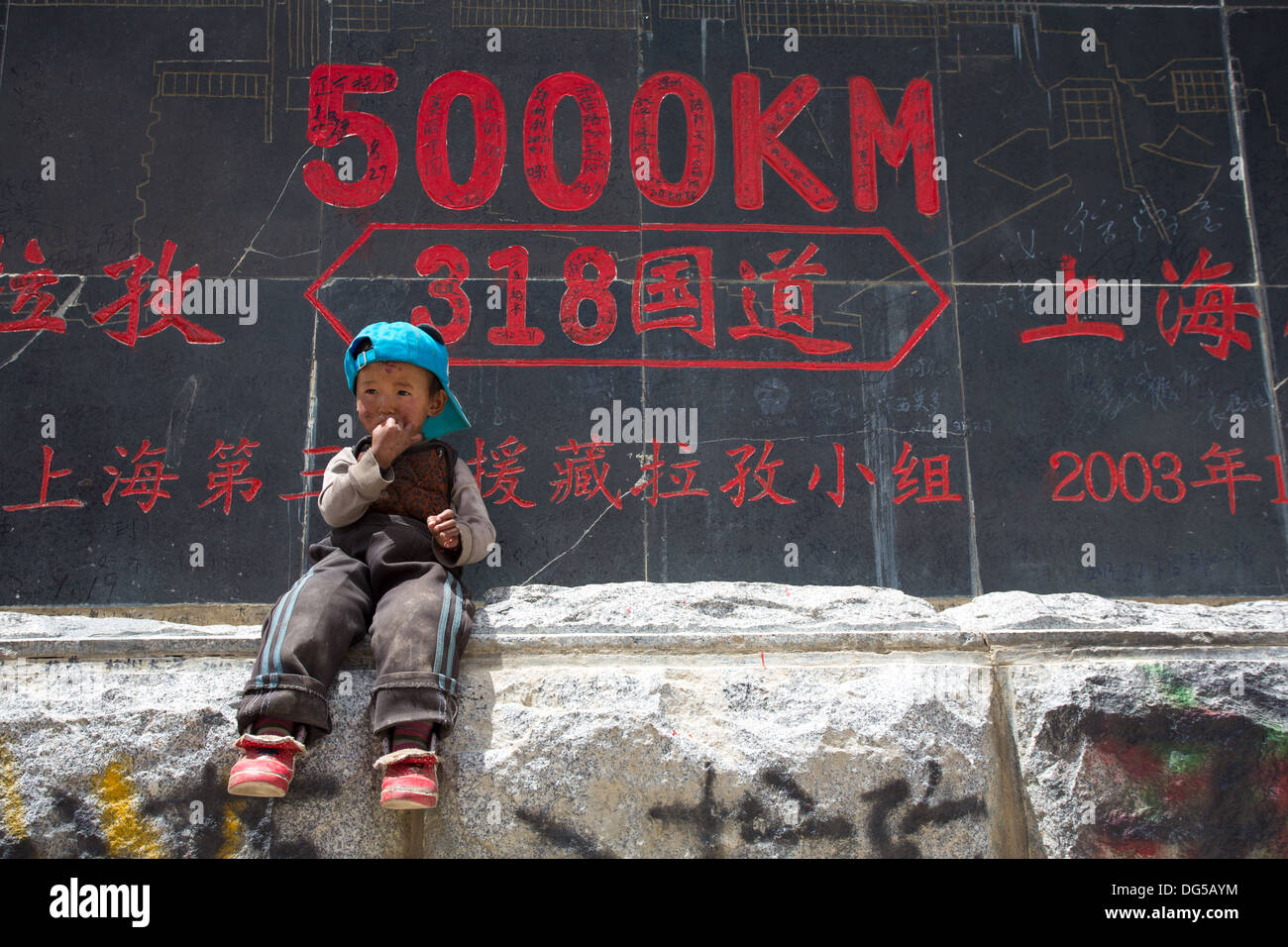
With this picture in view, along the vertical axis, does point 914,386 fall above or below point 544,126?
below

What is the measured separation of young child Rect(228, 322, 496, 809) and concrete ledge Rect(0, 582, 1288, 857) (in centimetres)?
13

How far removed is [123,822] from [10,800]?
0.26 m

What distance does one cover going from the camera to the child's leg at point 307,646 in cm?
222

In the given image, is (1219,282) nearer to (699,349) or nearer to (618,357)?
(699,349)

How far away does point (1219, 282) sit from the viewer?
4.04 m

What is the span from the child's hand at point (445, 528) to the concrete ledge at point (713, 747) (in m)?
0.29

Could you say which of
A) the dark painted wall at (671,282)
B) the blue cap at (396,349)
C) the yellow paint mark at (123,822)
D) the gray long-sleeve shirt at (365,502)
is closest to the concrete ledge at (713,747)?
the yellow paint mark at (123,822)

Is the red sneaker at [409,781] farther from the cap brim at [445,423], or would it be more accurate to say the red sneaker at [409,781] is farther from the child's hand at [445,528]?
the cap brim at [445,423]

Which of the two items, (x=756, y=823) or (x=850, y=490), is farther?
(x=850, y=490)

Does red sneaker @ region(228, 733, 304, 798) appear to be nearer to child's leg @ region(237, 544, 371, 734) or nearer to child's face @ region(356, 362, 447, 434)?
child's leg @ region(237, 544, 371, 734)

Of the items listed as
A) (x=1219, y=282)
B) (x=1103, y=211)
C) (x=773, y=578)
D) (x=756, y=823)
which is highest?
(x=1103, y=211)

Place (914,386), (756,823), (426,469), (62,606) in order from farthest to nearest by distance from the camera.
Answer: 1. (914,386)
2. (62,606)
3. (426,469)
4. (756,823)

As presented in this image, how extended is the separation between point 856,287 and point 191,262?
2522mm

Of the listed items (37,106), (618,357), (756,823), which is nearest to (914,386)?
(618,357)
